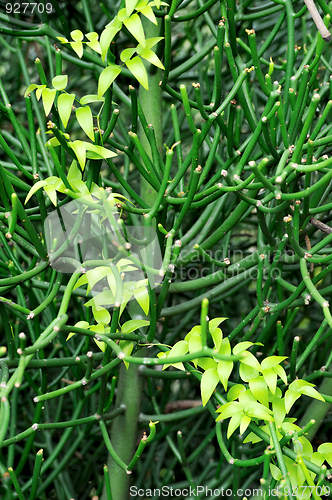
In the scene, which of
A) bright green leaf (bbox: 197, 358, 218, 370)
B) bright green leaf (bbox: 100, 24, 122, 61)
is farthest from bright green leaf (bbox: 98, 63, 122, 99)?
bright green leaf (bbox: 197, 358, 218, 370)

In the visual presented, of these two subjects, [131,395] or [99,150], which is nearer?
[99,150]

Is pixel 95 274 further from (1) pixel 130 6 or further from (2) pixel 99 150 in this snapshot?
(1) pixel 130 6

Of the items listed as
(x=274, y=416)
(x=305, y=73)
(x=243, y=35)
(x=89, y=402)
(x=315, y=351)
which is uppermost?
(x=243, y=35)

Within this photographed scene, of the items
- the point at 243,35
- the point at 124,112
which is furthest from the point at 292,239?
the point at 124,112

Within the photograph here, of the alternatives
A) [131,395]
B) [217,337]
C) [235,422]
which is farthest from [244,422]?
[131,395]

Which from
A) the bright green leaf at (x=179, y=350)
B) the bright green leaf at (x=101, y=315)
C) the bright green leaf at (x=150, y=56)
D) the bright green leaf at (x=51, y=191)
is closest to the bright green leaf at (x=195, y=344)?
the bright green leaf at (x=179, y=350)

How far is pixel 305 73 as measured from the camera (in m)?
0.58

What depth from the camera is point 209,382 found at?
1.80 ft

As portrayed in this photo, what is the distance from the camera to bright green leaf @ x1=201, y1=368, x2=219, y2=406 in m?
0.54

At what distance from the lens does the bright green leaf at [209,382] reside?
537 millimetres

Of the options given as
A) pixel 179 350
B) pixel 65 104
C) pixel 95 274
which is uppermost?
pixel 65 104

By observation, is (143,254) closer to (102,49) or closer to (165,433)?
(102,49)

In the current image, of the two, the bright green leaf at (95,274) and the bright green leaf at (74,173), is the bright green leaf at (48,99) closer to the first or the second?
the bright green leaf at (74,173)

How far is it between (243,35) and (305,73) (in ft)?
1.73
